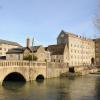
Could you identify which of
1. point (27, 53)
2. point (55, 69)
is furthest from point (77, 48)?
point (55, 69)

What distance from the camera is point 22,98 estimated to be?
4691cm

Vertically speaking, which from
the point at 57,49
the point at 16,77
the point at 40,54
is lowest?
the point at 16,77

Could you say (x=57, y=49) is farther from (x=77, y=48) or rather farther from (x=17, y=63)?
(x=17, y=63)

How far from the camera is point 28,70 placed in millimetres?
77375

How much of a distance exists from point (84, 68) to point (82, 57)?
90.2 ft

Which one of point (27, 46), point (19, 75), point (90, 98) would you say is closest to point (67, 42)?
point (27, 46)

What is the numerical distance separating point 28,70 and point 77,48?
64.0 meters

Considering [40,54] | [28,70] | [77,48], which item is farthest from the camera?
[77,48]

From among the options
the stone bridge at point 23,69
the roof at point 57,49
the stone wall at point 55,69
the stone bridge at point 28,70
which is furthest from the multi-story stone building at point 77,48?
the stone bridge at point 23,69

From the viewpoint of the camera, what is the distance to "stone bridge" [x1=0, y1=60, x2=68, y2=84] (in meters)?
67.8

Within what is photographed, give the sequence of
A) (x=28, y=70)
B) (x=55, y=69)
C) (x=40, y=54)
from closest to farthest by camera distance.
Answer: (x=28, y=70) < (x=55, y=69) < (x=40, y=54)

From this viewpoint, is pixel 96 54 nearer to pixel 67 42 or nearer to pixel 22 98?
pixel 67 42

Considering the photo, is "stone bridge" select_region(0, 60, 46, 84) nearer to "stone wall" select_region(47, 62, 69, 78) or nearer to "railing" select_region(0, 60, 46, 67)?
"railing" select_region(0, 60, 46, 67)

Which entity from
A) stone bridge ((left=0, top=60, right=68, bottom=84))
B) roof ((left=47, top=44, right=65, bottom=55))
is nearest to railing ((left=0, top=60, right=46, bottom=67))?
stone bridge ((left=0, top=60, right=68, bottom=84))
